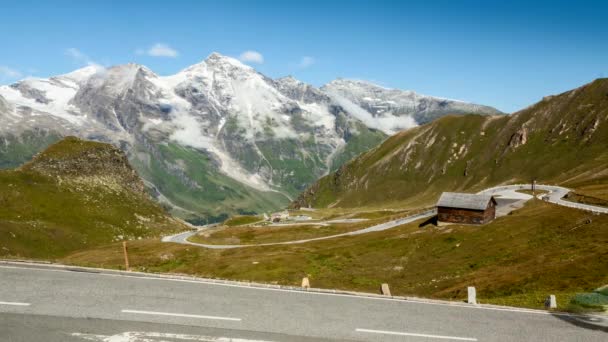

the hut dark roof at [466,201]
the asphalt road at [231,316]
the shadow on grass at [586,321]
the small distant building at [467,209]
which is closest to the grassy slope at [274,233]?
the hut dark roof at [466,201]

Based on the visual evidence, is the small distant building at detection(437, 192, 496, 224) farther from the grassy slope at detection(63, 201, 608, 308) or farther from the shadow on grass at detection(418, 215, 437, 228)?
the grassy slope at detection(63, 201, 608, 308)

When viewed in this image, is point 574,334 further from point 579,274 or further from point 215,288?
point 579,274

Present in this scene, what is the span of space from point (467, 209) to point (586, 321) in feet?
297

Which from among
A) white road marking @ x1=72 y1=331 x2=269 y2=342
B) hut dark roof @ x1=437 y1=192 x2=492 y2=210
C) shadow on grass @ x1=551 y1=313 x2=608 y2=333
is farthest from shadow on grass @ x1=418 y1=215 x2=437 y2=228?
white road marking @ x1=72 y1=331 x2=269 y2=342

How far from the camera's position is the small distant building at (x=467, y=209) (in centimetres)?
10644

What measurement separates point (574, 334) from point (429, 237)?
78268 millimetres

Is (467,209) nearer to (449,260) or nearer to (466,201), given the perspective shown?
(466,201)

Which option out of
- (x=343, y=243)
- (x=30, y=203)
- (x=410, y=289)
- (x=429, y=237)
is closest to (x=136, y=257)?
(x=343, y=243)

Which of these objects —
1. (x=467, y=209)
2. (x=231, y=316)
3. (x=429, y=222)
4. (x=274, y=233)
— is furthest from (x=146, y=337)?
(x=274, y=233)

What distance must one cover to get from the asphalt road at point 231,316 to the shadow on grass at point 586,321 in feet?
0.42

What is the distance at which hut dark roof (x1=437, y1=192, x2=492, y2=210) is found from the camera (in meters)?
107

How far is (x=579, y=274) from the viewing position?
4688 cm

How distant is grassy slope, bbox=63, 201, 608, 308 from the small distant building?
6.44m

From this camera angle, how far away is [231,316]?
64.3 feet
